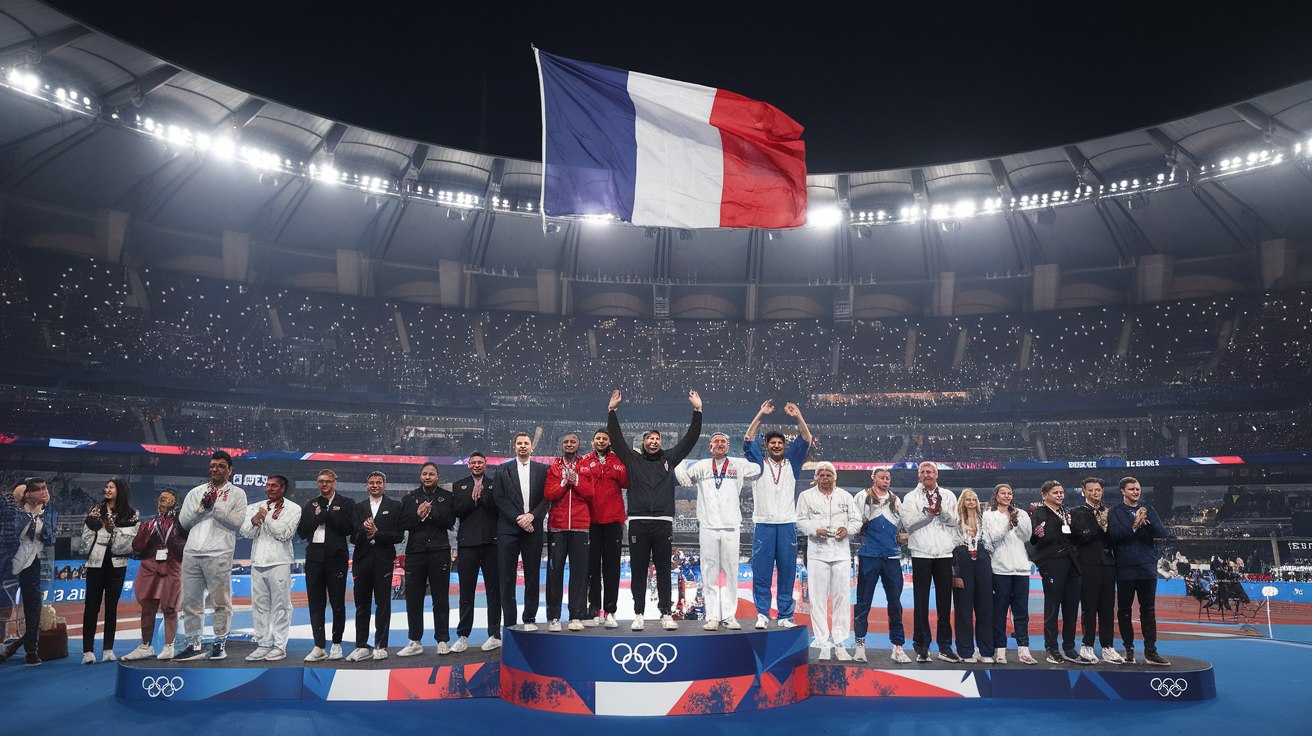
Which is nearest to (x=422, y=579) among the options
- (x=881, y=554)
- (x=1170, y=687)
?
(x=881, y=554)

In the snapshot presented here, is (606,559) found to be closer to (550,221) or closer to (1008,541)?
(1008,541)

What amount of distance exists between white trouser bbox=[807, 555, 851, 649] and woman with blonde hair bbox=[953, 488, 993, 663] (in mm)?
1333

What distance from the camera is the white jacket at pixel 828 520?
8.55 meters

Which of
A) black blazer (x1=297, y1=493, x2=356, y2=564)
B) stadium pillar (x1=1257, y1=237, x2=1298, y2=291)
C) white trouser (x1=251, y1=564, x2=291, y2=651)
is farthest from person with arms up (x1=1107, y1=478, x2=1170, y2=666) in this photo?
stadium pillar (x1=1257, y1=237, x2=1298, y2=291)

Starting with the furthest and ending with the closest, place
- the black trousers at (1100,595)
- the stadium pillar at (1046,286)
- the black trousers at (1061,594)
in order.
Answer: the stadium pillar at (1046,286), the black trousers at (1061,594), the black trousers at (1100,595)

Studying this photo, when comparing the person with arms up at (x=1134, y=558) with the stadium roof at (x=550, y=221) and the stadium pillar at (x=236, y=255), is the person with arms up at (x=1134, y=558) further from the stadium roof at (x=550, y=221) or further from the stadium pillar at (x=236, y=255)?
the stadium pillar at (x=236, y=255)

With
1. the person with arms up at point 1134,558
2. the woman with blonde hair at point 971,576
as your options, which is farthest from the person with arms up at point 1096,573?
the woman with blonde hair at point 971,576

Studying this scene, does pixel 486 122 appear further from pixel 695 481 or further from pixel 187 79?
pixel 187 79

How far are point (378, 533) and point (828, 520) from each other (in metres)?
5.20

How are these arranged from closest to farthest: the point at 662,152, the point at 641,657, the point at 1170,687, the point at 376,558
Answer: the point at 641,657 → the point at 1170,687 → the point at 376,558 → the point at 662,152

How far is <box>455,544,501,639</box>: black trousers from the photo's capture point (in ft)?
27.7

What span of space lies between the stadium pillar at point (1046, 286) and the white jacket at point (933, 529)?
93.9 ft

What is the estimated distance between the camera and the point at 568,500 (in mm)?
8141

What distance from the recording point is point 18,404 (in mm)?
27172
